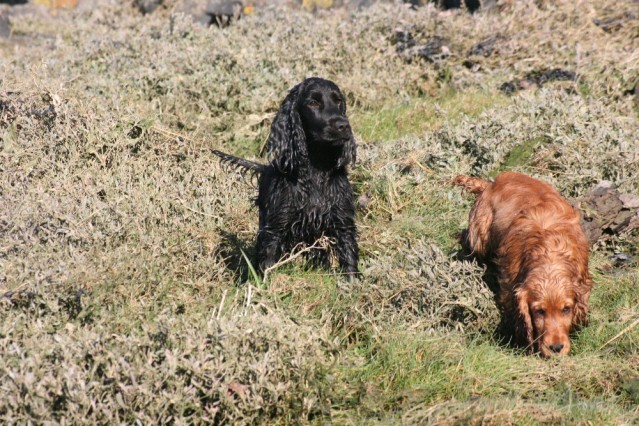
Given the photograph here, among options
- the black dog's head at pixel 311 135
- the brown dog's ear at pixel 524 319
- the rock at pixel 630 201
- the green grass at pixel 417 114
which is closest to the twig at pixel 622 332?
the brown dog's ear at pixel 524 319

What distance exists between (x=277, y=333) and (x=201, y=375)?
488 millimetres

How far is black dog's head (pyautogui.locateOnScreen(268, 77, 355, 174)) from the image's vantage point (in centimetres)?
567

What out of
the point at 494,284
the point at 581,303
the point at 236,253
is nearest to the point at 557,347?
the point at 581,303

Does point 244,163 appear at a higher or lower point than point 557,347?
higher

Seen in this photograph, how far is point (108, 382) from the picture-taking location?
152 inches

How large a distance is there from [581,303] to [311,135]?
215 centimetres

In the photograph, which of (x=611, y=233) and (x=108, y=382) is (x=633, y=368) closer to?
(x=611, y=233)

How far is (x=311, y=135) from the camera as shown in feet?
18.8

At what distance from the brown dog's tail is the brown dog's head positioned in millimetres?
1704

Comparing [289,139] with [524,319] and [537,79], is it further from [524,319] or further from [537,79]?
[537,79]

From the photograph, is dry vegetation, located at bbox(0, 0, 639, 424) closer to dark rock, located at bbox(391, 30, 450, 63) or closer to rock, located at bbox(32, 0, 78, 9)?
dark rock, located at bbox(391, 30, 450, 63)

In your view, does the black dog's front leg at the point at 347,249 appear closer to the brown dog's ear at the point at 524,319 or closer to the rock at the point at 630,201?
the brown dog's ear at the point at 524,319

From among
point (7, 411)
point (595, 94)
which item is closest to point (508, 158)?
point (595, 94)

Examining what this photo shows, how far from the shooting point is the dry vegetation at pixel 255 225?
398cm
